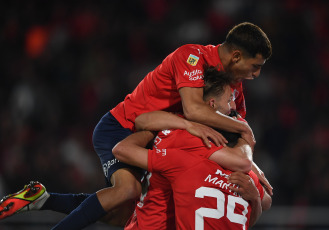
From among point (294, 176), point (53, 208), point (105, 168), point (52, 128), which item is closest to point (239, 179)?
point (105, 168)

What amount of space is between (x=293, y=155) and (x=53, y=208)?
4.10 metres

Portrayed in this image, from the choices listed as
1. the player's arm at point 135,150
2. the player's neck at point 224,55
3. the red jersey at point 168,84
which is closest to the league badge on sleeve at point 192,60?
the red jersey at point 168,84

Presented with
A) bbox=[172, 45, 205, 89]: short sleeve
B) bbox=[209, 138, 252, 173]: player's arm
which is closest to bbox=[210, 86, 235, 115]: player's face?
bbox=[172, 45, 205, 89]: short sleeve

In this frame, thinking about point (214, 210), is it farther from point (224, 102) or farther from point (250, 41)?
point (250, 41)

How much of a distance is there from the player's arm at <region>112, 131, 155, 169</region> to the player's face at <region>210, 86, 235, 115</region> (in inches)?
16.3

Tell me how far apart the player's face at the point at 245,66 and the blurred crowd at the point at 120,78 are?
A: 140 inches

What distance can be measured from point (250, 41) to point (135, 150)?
3.37ft

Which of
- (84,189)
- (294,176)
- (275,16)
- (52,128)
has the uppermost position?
(275,16)

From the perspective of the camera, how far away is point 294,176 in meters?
6.95

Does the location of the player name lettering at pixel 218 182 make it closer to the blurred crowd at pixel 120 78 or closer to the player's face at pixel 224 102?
the player's face at pixel 224 102

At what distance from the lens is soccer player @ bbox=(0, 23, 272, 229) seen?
331 cm

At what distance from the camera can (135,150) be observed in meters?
3.11

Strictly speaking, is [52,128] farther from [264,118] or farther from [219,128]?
[219,128]

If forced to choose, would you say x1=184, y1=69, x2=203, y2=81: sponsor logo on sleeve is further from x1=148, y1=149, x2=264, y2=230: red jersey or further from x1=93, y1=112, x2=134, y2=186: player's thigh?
x1=148, y1=149, x2=264, y2=230: red jersey
